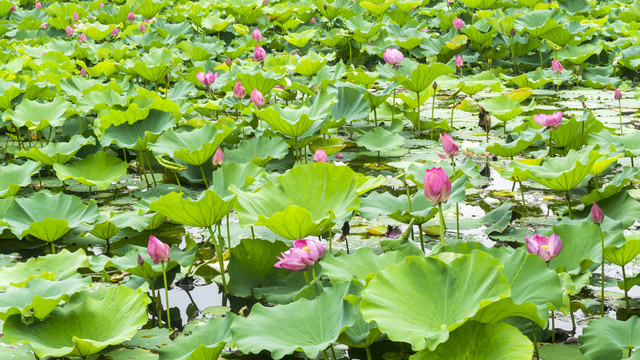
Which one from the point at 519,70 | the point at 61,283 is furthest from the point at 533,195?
the point at 519,70

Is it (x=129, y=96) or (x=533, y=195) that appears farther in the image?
(x=129, y=96)

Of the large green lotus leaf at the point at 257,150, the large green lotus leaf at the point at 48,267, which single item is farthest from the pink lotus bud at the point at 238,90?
the large green lotus leaf at the point at 48,267

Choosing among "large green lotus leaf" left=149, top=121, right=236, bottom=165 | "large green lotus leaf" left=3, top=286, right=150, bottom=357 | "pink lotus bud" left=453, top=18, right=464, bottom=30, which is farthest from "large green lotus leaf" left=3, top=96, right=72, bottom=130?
"pink lotus bud" left=453, top=18, right=464, bottom=30

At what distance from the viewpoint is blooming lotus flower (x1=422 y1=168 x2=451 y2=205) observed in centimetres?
166

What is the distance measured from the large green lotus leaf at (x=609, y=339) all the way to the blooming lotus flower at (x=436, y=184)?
47 cm

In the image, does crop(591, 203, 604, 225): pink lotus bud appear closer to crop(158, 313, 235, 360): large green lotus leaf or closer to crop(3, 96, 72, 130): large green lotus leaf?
crop(158, 313, 235, 360): large green lotus leaf

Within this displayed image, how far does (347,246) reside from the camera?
7.53 ft

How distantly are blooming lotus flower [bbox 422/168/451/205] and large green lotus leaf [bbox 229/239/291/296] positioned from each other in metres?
0.58

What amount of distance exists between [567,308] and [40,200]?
1840mm

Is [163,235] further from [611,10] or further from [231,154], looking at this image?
[611,10]

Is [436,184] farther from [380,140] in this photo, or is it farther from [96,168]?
[96,168]

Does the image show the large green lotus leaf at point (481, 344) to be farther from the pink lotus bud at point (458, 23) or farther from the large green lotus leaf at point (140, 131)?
the pink lotus bud at point (458, 23)

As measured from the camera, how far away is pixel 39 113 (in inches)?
131

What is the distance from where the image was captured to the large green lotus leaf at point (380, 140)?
10.9 feet
